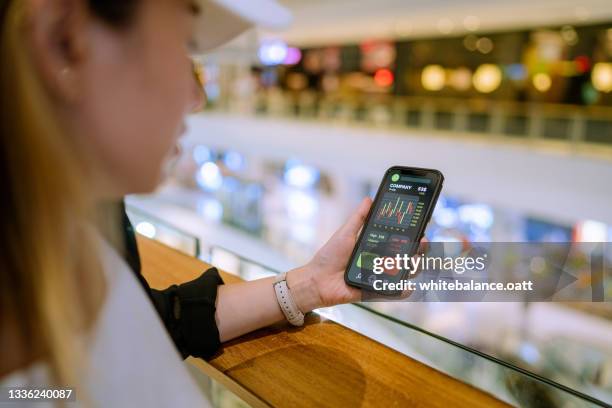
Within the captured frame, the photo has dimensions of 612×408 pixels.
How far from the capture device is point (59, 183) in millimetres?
389

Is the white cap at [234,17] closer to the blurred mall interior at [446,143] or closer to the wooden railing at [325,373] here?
the wooden railing at [325,373]

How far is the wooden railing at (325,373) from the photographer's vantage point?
64cm

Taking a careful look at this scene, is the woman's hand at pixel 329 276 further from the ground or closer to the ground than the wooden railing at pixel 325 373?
further from the ground

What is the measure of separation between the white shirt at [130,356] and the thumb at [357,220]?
0.38m

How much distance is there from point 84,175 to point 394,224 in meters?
0.51

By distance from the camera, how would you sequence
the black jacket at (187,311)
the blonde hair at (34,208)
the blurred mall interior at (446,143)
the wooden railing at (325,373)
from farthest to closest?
1. the blurred mall interior at (446,143)
2. the black jacket at (187,311)
3. the wooden railing at (325,373)
4. the blonde hair at (34,208)

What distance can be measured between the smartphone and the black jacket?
22cm

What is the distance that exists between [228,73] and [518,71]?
279 inches

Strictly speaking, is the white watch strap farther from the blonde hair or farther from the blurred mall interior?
the blurred mall interior

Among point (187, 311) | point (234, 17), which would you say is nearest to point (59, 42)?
point (234, 17)

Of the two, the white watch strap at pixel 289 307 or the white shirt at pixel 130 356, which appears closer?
the white shirt at pixel 130 356
